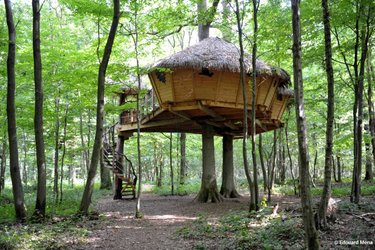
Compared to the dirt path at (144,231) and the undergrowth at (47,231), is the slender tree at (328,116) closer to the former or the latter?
the dirt path at (144,231)

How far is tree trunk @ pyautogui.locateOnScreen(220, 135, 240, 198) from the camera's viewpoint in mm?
16156

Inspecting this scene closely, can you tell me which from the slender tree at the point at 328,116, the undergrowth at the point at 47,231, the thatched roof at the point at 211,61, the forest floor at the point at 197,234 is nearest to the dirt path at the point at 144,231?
the forest floor at the point at 197,234

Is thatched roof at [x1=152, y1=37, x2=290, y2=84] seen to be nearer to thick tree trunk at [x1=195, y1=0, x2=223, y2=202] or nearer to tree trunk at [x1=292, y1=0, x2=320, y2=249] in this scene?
thick tree trunk at [x1=195, y1=0, x2=223, y2=202]

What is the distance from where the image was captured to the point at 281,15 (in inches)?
371

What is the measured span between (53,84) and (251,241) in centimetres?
939

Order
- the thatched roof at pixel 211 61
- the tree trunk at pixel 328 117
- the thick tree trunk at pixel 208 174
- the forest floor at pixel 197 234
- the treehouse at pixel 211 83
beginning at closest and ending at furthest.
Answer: the tree trunk at pixel 328 117, the forest floor at pixel 197 234, the thatched roof at pixel 211 61, the treehouse at pixel 211 83, the thick tree trunk at pixel 208 174

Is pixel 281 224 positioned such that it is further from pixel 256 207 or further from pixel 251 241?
pixel 256 207

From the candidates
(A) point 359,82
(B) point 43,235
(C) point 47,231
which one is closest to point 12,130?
(C) point 47,231

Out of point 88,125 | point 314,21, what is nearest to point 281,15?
point 314,21

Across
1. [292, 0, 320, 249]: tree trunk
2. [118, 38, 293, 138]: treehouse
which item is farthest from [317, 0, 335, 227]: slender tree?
[118, 38, 293, 138]: treehouse

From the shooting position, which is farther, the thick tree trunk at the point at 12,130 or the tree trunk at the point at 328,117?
the thick tree trunk at the point at 12,130

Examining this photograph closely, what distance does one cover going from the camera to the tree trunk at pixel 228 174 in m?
16.2

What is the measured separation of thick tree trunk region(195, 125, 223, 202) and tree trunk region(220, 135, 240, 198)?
2.06 metres

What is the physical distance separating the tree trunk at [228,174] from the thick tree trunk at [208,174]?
6.77 ft
